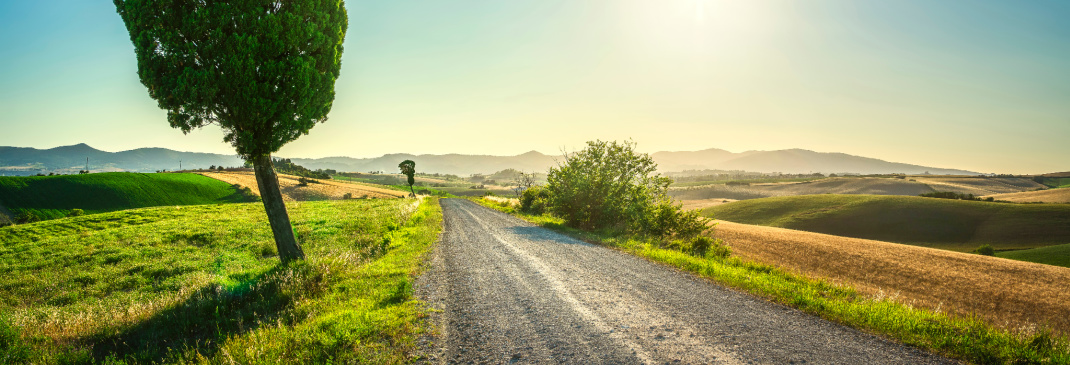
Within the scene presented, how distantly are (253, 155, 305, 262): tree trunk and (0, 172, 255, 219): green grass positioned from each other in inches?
2542

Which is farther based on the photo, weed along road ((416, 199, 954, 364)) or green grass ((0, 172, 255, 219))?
green grass ((0, 172, 255, 219))

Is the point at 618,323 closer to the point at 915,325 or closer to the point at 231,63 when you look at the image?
the point at 915,325

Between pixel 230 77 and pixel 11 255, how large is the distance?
2040cm

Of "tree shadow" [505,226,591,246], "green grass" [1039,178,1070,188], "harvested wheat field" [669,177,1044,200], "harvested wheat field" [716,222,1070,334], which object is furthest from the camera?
"green grass" [1039,178,1070,188]

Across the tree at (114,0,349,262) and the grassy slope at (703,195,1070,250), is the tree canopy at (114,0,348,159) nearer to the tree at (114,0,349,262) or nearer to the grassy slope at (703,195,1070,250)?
the tree at (114,0,349,262)

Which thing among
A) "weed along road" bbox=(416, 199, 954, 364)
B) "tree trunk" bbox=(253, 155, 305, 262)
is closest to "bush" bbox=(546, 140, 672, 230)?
"weed along road" bbox=(416, 199, 954, 364)

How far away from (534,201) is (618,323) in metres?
33.5

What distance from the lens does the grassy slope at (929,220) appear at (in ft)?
152

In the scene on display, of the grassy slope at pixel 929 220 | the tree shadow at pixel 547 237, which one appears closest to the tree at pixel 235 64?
the tree shadow at pixel 547 237

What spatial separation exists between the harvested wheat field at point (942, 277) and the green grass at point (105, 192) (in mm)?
79770

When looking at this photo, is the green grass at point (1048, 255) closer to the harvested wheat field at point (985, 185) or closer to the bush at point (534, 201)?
the bush at point (534, 201)

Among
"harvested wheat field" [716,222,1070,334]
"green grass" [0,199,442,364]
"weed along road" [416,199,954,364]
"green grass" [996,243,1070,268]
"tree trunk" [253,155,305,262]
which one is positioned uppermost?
"tree trunk" [253,155,305,262]

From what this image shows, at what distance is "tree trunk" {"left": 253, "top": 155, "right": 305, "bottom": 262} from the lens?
1220cm

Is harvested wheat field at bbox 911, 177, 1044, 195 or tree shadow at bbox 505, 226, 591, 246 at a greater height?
harvested wheat field at bbox 911, 177, 1044, 195
